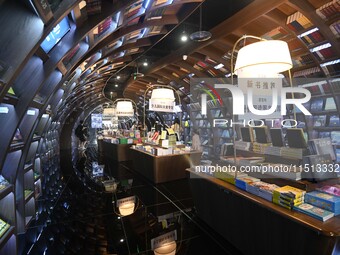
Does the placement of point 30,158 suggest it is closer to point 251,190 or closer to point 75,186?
point 75,186

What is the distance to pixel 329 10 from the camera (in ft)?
12.4

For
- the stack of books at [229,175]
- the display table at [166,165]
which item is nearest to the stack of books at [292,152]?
the stack of books at [229,175]

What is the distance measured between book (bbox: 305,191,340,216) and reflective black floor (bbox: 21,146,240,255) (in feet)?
3.78

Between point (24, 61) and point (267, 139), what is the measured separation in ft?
10.1

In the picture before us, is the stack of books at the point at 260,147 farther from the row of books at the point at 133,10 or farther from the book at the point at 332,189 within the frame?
the row of books at the point at 133,10

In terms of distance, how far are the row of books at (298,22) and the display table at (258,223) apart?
3.73m

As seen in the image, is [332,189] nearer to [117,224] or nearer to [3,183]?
[117,224]

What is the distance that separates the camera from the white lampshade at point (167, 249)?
2.62 meters

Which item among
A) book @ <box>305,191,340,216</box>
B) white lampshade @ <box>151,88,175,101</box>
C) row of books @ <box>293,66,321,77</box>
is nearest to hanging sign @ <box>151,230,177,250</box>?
book @ <box>305,191,340,216</box>

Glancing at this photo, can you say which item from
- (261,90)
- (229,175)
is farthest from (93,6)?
(229,175)

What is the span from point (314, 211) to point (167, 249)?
5.70 ft

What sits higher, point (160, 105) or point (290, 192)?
point (160, 105)

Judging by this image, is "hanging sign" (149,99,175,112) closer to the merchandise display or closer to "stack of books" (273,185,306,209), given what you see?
the merchandise display

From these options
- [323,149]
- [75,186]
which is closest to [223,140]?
[75,186]
